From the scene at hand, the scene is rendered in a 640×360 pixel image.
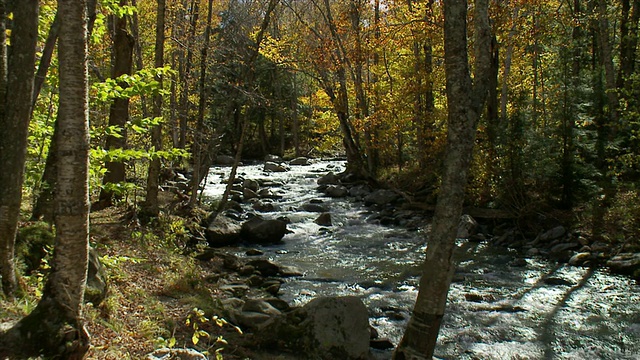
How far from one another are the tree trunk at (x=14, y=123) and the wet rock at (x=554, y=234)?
12356mm

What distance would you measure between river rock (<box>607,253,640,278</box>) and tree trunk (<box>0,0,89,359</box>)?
10.6 meters

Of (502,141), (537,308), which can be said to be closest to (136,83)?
(537,308)

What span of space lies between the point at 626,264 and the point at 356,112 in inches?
508

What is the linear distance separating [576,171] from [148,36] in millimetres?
17151

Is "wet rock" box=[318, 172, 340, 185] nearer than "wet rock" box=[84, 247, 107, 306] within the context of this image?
No

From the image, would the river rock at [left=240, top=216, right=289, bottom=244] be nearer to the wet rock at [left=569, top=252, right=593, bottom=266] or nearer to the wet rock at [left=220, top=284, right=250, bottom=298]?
the wet rock at [left=220, top=284, right=250, bottom=298]

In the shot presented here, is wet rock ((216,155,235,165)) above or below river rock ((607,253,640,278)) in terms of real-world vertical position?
above

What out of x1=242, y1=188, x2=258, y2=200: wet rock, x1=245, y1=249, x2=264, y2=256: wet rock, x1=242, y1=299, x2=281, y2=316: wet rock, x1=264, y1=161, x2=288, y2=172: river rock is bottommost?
x1=245, y1=249, x2=264, y2=256: wet rock

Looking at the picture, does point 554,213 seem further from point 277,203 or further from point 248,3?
point 248,3

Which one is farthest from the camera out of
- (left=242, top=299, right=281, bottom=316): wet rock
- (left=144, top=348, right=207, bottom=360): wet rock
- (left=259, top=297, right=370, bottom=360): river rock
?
(left=242, top=299, right=281, bottom=316): wet rock

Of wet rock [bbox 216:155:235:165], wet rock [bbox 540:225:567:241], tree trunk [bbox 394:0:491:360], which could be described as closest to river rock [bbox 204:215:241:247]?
wet rock [bbox 540:225:567:241]

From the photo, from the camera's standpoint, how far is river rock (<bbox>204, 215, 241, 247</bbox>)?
1333cm

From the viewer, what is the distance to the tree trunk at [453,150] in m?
4.90

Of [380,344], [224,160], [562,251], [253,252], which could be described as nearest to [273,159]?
[224,160]
